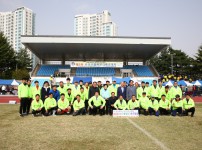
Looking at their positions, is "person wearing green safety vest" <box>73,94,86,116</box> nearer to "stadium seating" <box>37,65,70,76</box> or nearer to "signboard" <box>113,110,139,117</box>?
"signboard" <box>113,110,139,117</box>

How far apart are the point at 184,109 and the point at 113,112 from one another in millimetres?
3467

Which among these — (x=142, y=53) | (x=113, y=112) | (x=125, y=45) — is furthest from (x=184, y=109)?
(x=142, y=53)

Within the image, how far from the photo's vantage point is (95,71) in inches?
1543

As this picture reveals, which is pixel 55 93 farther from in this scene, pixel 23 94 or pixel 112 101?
pixel 112 101

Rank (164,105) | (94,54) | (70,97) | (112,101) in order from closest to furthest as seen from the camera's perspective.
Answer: (164,105) → (112,101) → (70,97) → (94,54)

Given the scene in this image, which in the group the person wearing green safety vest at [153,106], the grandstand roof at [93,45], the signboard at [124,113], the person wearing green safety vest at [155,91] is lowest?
the signboard at [124,113]

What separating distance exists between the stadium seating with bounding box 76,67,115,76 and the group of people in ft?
83.6

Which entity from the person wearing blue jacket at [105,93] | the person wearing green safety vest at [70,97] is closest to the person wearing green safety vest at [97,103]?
the person wearing blue jacket at [105,93]

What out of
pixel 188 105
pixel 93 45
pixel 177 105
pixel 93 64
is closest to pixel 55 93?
pixel 177 105

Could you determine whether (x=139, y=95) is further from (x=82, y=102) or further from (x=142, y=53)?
(x=142, y=53)

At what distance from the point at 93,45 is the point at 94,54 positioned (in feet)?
20.8

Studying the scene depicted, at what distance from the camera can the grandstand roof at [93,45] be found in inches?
1197

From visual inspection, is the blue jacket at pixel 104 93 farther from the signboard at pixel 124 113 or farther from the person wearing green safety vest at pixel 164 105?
the person wearing green safety vest at pixel 164 105

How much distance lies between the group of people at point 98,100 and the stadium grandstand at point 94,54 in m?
18.6
